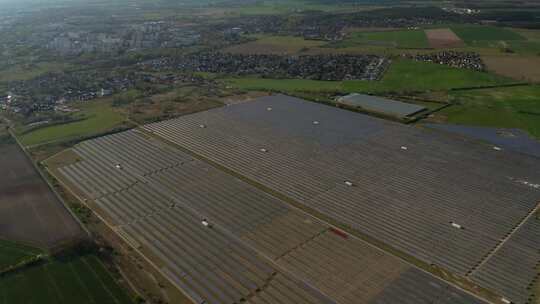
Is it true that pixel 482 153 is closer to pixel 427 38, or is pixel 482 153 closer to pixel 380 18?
pixel 427 38

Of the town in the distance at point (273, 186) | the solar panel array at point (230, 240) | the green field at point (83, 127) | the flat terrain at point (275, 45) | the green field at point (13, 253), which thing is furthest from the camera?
the flat terrain at point (275, 45)

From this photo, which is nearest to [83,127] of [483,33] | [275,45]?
[275,45]

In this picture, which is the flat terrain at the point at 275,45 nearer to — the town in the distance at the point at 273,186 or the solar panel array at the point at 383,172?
the town in the distance at the point at 273,186

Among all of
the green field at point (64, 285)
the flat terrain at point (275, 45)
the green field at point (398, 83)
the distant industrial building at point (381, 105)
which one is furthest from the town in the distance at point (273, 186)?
the flat terrain at point (275, 45)

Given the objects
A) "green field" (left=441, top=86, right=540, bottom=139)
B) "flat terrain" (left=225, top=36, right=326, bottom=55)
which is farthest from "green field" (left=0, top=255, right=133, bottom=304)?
"flat terrain" (left=225, top=36, right=326, bottom=55)

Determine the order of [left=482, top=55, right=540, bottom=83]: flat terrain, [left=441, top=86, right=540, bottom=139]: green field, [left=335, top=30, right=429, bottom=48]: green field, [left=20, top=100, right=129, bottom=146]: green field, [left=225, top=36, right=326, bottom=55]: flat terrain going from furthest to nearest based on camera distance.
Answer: [left=335, top=30, right=429, bottom=48]: green field, [left=225, top=36, right=326, bottom=55]: flat terrain, [left=482, top=55, right=540, bottom=83]: flat terrain, [left=441, top=86, right=540, bottom=139]: green field, [left=20, top=100, right=129, bottom=146]: green field

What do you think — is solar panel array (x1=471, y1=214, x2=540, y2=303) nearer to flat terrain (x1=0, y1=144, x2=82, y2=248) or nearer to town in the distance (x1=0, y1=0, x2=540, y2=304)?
town in the distance (x1=0, y1=0, x2=540, y2=304)

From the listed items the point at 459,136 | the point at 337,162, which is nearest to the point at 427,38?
the point at 459,136
